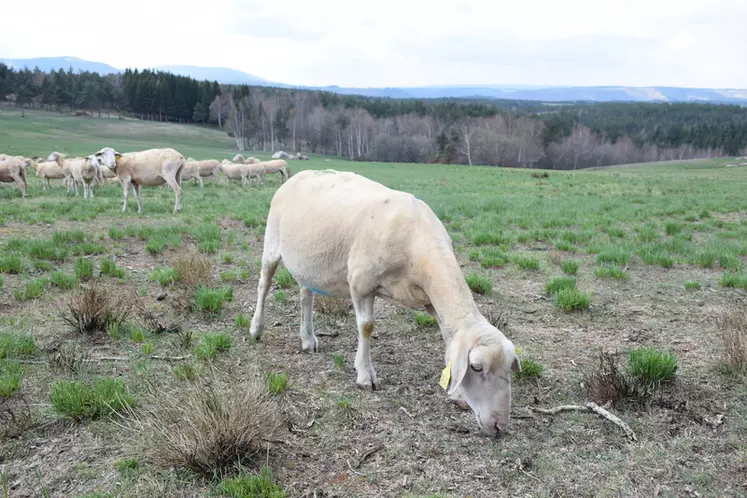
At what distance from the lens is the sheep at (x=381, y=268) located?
3834mm

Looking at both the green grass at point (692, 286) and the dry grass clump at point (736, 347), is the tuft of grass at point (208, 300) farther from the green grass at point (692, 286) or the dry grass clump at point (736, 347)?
the green grass at point (692, 286)

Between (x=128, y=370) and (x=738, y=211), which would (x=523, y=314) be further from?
(x=738, y=211)

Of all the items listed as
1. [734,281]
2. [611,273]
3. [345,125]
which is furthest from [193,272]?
[345,125]

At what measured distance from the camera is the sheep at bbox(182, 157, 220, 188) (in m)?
29.5

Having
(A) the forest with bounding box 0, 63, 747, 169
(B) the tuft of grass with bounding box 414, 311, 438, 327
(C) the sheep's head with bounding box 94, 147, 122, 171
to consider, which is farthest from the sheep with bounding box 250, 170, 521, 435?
(A) the forest with bounding box 0, 63, 747, 169

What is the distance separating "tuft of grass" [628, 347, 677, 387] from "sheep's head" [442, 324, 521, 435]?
163 cm

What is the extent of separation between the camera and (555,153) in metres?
101

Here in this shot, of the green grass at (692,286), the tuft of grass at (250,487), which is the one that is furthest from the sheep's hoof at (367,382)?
the green grass at (692,286)

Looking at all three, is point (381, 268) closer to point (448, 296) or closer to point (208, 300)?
point (448, 296)

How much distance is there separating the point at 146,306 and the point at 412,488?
16.5 feet

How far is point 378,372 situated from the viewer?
17.9 feet

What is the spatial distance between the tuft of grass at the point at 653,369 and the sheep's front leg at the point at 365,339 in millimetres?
2480

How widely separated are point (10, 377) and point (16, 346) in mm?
828

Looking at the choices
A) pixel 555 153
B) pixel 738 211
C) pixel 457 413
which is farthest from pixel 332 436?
pixel 555 153
